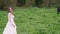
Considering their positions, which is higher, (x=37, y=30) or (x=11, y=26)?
(x=11, y=26)

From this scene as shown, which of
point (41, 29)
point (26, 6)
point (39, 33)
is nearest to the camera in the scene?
point (39, 33)

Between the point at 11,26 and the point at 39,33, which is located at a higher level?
the point at 11,26

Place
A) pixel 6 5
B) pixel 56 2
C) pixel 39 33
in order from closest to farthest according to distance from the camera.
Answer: pixel 39 33
pixel 6 5
pixel 56 2

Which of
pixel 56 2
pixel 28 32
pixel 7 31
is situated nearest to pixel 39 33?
pixel 28 32

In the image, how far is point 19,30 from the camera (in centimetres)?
1311

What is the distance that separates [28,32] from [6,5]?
13012mm

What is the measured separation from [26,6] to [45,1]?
2.41m

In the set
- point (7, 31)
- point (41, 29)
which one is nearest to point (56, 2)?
point (41, 29)

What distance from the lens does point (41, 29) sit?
13.0m

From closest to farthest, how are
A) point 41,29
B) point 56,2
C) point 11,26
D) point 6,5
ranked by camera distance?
point 11,26, point 41,29, point 6,5, point 56,2

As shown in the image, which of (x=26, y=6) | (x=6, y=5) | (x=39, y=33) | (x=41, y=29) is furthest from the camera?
(x=26, y=6)

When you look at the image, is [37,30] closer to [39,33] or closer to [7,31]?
[39,33]

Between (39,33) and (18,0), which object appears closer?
(39,33)

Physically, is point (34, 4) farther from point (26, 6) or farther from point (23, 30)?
point (23, 30)
